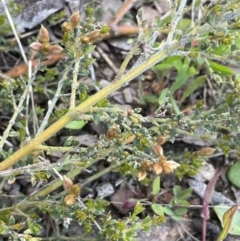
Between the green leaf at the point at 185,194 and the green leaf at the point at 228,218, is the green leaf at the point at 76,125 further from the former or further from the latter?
the green leaf at the point at 228,218

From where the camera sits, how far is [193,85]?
9.39 feet

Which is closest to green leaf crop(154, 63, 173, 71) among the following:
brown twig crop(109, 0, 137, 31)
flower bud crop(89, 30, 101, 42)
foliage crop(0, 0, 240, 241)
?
foliage crop(0, 0, 240, 241)

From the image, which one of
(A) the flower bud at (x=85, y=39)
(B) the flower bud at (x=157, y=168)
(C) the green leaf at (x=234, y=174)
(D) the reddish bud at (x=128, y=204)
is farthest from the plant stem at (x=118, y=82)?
(C) the green leaf at (x=234, y=174)

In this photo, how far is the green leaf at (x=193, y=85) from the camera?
283 centimetres

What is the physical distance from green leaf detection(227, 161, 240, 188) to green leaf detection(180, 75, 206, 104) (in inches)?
18.0

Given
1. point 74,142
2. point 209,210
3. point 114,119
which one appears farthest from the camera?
point 209,210

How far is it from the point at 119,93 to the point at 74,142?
860mm

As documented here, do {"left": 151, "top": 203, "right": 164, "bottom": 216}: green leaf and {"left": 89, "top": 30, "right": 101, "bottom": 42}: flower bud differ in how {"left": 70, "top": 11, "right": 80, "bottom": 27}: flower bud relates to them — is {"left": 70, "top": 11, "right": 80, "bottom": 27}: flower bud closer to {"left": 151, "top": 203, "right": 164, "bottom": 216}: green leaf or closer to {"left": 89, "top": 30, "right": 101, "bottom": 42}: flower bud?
{"left": 89, "top": 30, "right": 101, "bottom": 42}: flower bud

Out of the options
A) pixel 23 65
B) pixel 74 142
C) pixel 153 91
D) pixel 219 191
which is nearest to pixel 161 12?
pixel 153 91

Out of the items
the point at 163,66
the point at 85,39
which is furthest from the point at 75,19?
the point at 163,66

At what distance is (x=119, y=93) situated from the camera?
2980 millimetres

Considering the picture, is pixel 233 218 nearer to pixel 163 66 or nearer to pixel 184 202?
pixel 184 202

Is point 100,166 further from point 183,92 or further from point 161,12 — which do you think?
point 161,12

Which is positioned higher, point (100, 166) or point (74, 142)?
point (74, 142)
